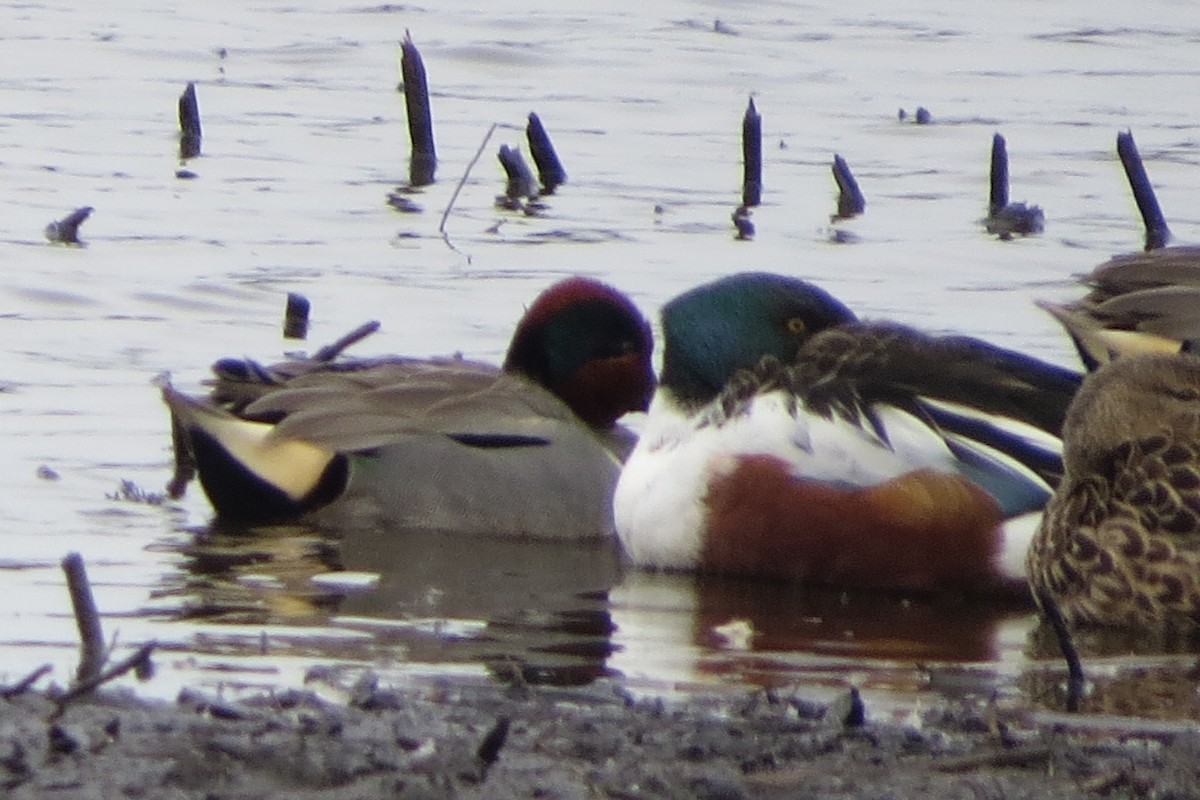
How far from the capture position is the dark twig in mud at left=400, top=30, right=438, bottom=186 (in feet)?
41.8

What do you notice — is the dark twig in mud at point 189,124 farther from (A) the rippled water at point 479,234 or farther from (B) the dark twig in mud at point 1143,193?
(B) the dark twig in mud at point 1143,193

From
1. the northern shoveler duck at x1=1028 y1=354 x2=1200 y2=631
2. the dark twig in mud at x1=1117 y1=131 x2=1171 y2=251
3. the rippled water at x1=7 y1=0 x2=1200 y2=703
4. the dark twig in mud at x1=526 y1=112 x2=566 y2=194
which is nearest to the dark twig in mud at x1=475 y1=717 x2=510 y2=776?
the rippled water at x1=7 y1=0 x2=1200 y2=703

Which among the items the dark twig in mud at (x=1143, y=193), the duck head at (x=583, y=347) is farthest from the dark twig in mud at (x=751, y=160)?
the duck head at (x=583, y=347)

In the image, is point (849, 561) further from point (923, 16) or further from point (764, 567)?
point (923, 16)

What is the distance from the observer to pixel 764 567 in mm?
7070

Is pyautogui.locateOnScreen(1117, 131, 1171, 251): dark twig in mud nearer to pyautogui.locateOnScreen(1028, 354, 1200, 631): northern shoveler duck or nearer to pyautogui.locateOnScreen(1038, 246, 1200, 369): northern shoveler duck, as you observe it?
pyautogui.locateOnScreen(1038, 246, 1200, 369): northern shoveler duck

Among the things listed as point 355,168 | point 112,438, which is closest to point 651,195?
point 355,168

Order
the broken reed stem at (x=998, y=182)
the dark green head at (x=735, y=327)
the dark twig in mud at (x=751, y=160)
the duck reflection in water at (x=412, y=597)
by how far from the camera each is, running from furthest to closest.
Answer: the dark twig in mud at (x=751, y=160), the broken reed stem at (x=998, y=182), the dark green head at (x=735, y=327), the duck reflection in water at (x=412, y=597)

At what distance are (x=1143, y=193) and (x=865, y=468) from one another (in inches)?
185

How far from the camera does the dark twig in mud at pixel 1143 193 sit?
10883 millimetres

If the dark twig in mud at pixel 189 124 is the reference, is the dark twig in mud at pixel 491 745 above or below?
above

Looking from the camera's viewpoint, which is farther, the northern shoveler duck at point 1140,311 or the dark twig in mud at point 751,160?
the dark twig in mud at point 751,160

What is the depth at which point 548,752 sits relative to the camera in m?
4.43

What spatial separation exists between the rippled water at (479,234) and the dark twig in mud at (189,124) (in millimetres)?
155
